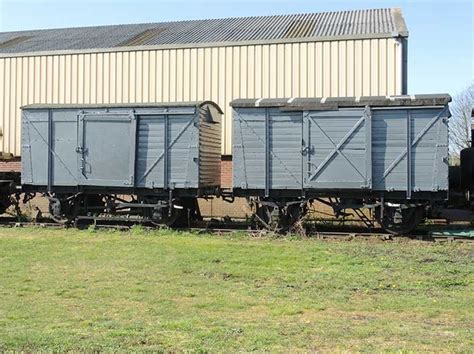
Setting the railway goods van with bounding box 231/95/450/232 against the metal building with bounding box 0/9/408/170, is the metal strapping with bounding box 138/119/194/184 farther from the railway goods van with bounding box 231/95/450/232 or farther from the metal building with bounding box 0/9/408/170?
the metal building with bounding box 0/9/408/170

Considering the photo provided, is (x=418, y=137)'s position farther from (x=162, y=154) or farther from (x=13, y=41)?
(x=13, y=41)

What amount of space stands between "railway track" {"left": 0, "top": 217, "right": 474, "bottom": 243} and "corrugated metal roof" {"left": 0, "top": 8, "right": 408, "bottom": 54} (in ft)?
22.4

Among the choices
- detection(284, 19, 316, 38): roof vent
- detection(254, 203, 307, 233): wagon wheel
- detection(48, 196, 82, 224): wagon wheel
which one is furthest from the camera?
detection(284, 19, 316, 38): roof vent

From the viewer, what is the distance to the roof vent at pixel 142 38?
68.8 ft

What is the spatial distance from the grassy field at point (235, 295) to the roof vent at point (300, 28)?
30.7ft

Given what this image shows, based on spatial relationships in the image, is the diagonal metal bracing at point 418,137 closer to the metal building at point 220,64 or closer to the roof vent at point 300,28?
the metal building at point 220,64

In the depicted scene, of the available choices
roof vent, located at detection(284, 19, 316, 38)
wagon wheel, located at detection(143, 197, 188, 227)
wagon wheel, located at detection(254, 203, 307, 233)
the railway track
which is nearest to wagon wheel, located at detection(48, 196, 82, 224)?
the railway track

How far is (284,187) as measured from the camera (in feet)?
44.7

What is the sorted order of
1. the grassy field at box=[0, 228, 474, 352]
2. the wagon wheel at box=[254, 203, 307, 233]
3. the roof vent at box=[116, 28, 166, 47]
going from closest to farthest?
the grassy field at box=[0, 228, 474, 352] → the wagon wheel at box=[254, 203, 307, 233] → the roof vent at box=[116, 28, 166, 47]

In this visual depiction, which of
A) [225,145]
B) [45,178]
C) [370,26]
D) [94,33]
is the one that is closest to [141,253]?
[45,178]

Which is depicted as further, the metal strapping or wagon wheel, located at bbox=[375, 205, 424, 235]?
the metal strapping

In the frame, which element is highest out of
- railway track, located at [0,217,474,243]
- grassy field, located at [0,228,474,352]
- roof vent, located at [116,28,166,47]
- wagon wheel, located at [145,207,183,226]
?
roof vent, located at [116,28,166,47]

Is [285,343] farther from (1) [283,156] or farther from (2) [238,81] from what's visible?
(2) [238,81]

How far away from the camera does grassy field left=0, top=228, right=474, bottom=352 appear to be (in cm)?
541
